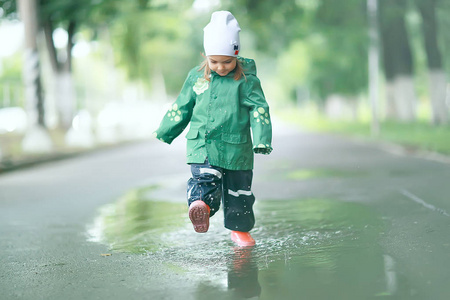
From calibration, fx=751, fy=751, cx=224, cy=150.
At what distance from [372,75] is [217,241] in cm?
2382

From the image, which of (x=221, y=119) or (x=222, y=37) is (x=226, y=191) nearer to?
(x=221, y=119)

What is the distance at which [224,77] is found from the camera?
A: 19.1 feet

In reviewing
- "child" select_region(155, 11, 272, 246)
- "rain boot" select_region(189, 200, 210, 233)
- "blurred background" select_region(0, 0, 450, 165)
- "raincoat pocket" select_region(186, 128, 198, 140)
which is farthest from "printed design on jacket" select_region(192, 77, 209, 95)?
"blurred background" select_region(0, 0, 450, 165)

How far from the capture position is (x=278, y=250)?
5.93m

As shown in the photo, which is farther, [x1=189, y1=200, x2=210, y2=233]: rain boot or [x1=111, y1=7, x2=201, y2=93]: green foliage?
[x1=111, y1=7, x2=201, y2=93]: green foliage

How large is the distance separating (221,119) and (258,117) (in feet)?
0.93

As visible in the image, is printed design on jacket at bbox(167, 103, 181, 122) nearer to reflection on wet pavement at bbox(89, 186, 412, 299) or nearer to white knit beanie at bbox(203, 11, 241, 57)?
white knit beanie at bbox(203, 11, 241, 57)

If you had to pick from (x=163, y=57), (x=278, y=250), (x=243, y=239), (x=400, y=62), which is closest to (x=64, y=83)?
(x=400, y=62)

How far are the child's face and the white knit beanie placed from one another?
0.13ft

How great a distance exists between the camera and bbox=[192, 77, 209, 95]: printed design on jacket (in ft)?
19.2

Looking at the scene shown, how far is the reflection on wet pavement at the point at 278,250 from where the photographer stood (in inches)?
182

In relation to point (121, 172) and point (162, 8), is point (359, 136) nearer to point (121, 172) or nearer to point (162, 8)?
point (162, 8)

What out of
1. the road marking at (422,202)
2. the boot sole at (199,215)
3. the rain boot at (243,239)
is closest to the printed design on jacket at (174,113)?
the boot sole at (199,215)

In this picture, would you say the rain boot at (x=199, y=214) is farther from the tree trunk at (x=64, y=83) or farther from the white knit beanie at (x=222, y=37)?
the tree trunk at (x=64, y=83)
